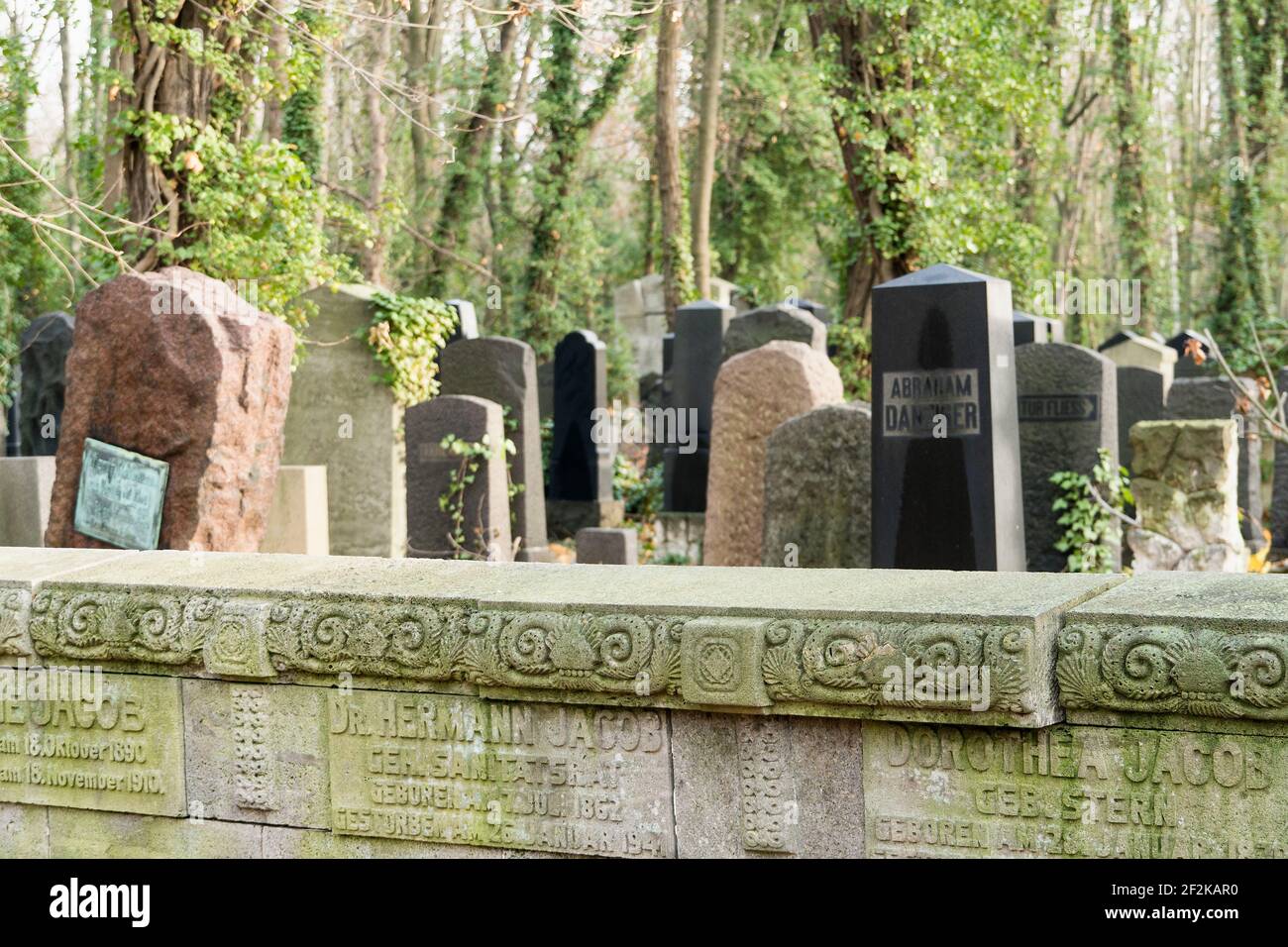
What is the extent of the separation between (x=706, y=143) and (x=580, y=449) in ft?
24.8

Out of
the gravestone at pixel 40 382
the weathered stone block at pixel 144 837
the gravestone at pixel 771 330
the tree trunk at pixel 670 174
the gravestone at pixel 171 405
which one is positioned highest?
the tree trunk at pixel 670 174

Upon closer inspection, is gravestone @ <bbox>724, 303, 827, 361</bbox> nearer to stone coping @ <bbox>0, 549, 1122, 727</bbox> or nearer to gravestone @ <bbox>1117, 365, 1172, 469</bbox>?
gravestone @ <bbox>1117, 365, 1172, 469</bbox>

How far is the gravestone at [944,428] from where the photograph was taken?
7.44 metres

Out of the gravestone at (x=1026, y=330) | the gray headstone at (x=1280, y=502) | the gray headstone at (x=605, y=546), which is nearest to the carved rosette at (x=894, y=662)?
the gray headstone at (x=605, y=546)

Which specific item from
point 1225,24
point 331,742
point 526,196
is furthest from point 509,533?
point 1225,24

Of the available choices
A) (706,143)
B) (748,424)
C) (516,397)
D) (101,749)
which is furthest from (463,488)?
(706,143)

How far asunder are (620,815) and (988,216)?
1451cm

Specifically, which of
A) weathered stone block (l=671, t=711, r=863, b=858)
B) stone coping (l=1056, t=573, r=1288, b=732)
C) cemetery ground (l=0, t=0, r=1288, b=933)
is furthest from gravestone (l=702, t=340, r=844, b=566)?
stone coping (l=1056, t=573, r=1288, b=732)

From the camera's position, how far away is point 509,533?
1102cm

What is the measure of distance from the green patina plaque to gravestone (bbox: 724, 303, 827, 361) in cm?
752

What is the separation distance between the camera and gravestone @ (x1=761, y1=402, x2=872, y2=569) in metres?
8.34

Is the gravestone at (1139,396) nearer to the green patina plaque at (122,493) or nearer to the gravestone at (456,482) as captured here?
the gravestone at (456,482)

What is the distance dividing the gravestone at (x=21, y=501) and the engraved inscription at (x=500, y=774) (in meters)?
5.04

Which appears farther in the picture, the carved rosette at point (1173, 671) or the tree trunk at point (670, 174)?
the tree trunk at point (670, 174)
